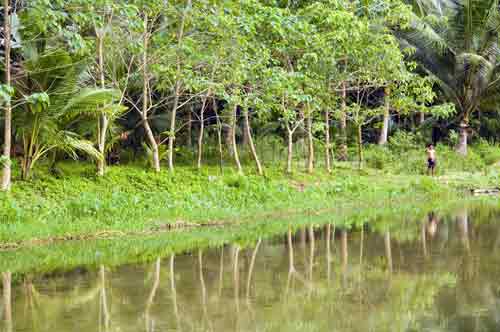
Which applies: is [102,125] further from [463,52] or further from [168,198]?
[463,52]

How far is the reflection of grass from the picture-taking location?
9.73 metres

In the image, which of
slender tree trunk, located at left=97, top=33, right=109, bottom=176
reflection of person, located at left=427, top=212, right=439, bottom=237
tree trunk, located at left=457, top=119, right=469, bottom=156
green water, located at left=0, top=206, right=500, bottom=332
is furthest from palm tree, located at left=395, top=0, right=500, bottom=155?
green water, located at left=0, top=206, right=500, bottom=332

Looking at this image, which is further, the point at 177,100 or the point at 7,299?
the point at 177,100

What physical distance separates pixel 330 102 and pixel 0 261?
45.3ft

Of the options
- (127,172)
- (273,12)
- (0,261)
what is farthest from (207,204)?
(0,261)

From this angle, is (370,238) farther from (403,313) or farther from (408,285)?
(403,313)

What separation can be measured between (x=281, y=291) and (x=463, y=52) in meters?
23.3

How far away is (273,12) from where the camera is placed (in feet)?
46.7

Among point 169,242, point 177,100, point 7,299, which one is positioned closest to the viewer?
point 7,299

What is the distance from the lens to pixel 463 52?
28844 millimetres

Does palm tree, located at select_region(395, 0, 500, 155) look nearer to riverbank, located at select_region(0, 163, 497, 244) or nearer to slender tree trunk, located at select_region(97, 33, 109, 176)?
riverbank, located at select_region(0, 163, 497, 244)

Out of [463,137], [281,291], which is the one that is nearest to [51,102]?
[281,291]

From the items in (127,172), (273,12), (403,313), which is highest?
(273,12)

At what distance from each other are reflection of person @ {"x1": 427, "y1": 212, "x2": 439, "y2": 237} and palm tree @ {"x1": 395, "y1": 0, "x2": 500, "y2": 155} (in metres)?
12.9
